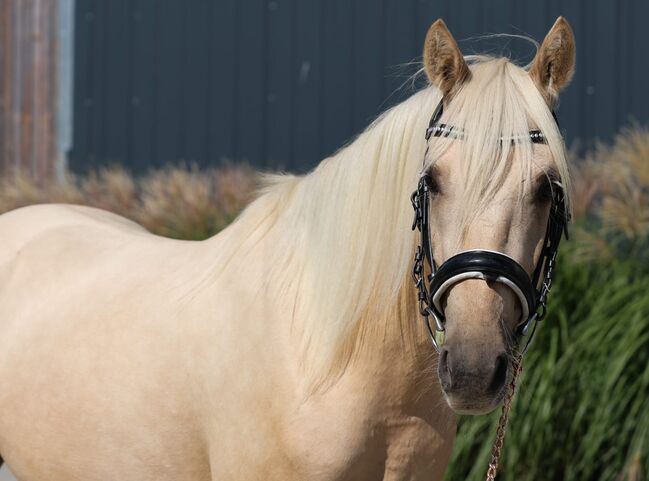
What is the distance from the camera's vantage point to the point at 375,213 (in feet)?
8.48

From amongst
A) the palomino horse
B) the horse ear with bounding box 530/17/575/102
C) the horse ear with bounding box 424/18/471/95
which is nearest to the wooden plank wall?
the palomino horse

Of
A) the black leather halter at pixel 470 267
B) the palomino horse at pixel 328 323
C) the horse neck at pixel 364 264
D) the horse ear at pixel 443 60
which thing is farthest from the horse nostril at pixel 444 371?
the horse ear at pixel 443 60

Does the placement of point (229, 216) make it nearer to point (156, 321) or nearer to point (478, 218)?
point (156, 321)

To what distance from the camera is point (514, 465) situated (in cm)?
461

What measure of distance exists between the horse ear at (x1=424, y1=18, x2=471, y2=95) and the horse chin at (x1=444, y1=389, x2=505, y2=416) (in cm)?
74

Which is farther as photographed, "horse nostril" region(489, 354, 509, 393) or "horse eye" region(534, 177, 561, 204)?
"horse eye" region(534, 177, 561, 204)

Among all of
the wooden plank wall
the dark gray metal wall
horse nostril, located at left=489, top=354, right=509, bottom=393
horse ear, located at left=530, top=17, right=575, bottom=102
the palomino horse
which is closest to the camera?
horse nostril, located at left=489, top=354, right=509, bottom=393

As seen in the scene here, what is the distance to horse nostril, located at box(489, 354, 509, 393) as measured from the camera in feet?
7.23

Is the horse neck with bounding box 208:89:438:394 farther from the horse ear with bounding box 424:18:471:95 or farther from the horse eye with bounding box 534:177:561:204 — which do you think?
the horse eye with bounding box 534:177:561:204

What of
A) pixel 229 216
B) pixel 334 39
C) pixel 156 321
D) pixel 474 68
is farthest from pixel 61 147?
pixel 474 68

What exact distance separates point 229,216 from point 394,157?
3.28 meters

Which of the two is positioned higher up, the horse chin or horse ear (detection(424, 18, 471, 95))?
horse ear (detection(424, 18, 471, 95))

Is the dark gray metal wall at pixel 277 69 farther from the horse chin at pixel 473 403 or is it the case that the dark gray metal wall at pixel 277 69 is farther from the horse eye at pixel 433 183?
the horse chin at pixel 473 403

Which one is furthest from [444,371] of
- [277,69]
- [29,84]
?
[29,84]
